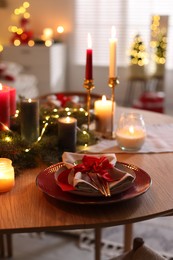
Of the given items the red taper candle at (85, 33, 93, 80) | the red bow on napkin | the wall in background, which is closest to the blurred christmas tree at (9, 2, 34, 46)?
the wall in background

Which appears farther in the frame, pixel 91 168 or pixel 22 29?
pixel 22 29

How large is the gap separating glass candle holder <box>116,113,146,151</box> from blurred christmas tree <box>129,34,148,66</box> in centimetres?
373

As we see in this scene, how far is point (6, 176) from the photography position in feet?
3.81

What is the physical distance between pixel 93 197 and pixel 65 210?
8 cm

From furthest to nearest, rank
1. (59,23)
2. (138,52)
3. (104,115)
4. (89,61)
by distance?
1. (59,23)
2. (138,52)
3. (104,115)
4. (89,61)

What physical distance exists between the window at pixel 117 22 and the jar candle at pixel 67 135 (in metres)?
4.26

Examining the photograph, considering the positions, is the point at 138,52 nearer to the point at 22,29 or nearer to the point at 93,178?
the point at 22,29

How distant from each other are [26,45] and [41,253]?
3.39 meters

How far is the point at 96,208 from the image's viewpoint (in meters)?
1.07

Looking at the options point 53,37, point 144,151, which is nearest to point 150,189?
point 144,151

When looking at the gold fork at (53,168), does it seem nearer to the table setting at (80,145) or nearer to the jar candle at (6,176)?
the table setting at (80,145)

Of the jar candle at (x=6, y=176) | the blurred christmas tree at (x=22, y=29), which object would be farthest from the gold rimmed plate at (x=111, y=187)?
the blurred christmas tree at (x=22, y=29)

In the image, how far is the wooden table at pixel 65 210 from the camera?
1.00m

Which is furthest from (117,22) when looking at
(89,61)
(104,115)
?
(89,61)
